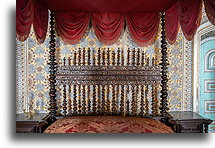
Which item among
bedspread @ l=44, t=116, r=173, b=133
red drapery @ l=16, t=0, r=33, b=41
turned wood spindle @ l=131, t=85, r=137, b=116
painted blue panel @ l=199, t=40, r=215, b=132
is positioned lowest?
bedspread @ l=44, t=116, r=173, b=133

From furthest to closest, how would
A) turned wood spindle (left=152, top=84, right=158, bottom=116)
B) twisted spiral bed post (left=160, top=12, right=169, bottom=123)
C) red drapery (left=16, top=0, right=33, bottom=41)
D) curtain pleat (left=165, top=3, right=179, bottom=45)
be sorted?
turned wood spindle (left=152, top=84, right=158, bottom=116) → twisted spiral bed post (left=160, top=12, right=169, bottom=123) → curtain pleat (left=165, top=3, right=179, bottom=45) → red drapery (left=16, top=0, right=33, bottom=41)

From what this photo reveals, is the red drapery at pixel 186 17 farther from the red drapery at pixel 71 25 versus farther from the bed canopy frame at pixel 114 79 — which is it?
the red drapery at pixel 71 25

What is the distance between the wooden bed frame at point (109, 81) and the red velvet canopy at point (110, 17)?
15 cm

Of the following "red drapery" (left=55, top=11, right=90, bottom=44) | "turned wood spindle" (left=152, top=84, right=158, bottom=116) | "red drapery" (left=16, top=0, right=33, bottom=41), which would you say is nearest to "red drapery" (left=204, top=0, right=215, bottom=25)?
"turned wood spindle" (left=152, top=84, right=158, bottom=116)

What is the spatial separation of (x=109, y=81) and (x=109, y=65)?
0.23 meters

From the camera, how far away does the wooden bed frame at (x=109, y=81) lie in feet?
7.73

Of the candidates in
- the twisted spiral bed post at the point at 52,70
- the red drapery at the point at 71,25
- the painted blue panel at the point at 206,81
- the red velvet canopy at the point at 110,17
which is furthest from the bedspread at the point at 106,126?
the red drapery at the point at 71,25

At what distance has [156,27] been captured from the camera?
7.94ft

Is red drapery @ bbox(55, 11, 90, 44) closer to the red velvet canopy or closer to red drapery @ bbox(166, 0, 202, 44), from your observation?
the red velvet canopy

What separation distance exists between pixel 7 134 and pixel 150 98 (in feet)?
5.84

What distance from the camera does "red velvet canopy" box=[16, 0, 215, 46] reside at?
174 cm

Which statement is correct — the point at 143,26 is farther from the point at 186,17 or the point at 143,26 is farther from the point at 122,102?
the point at 122,102

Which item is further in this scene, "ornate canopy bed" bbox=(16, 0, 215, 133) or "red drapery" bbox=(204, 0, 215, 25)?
"ornate canopy bed" bbox=(16, 0, 215, 133)
